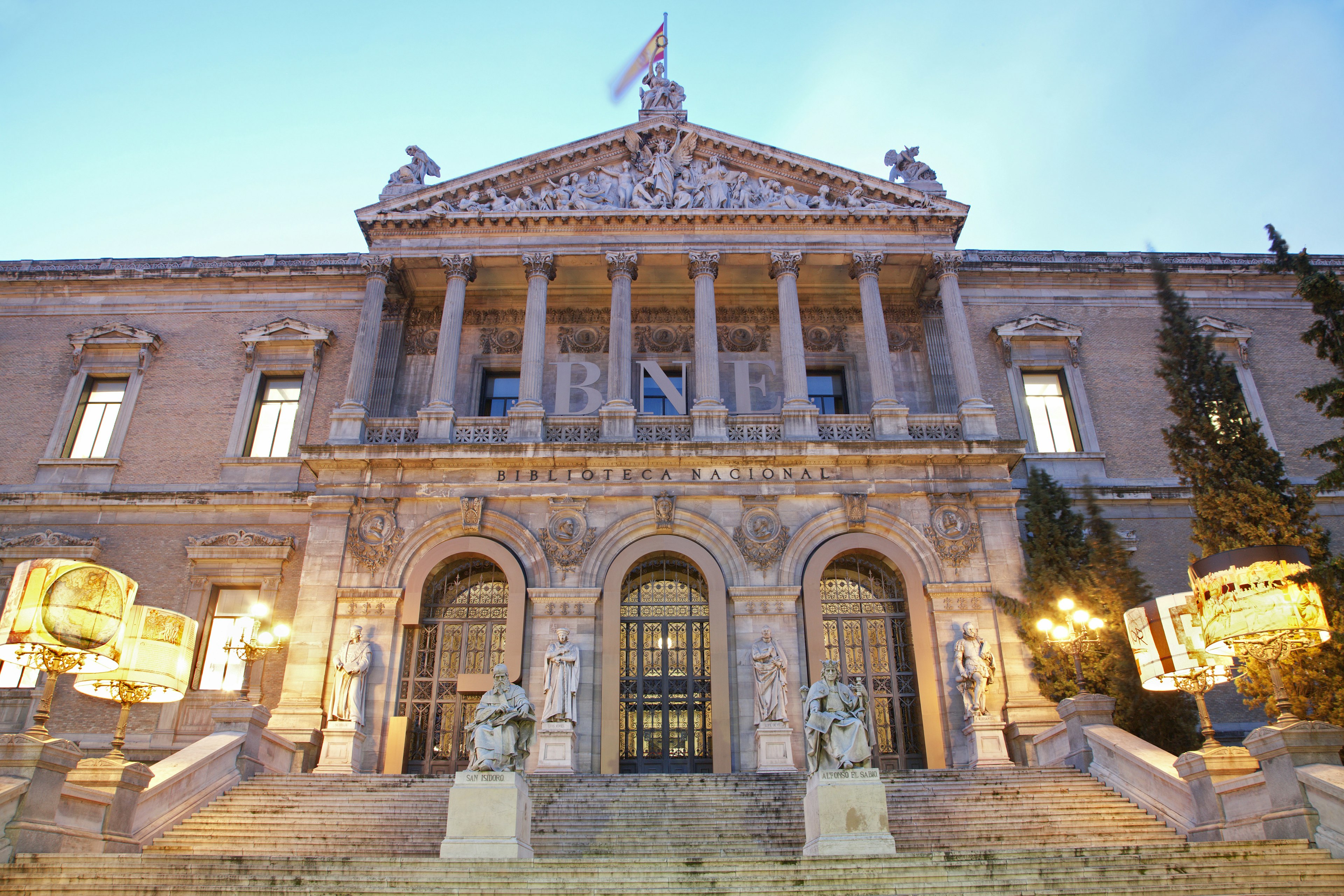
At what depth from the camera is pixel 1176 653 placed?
1360 cm

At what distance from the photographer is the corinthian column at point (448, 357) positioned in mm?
22219

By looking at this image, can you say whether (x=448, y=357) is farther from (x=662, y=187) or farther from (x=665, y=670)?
(x=665, y=670)

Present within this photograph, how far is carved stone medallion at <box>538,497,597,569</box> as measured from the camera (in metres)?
20.9

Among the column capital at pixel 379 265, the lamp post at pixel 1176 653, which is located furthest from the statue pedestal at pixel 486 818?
the column capital at pixel 379 265

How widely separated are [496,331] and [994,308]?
13691mm

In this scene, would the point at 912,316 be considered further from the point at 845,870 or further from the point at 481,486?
the point at 845,870

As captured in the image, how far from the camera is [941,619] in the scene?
20.4 metres

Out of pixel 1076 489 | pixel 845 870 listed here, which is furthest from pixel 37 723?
pixel 1076 489

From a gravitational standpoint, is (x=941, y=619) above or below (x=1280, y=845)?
above

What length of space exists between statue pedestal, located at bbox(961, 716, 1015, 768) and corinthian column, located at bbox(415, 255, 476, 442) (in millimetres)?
12797

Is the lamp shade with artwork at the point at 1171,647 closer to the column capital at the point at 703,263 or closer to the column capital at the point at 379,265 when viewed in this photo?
the column capital at the point at 703,263

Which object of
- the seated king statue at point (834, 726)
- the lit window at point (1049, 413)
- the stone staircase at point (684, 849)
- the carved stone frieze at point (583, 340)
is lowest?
the stone staircase at point (684, 849)

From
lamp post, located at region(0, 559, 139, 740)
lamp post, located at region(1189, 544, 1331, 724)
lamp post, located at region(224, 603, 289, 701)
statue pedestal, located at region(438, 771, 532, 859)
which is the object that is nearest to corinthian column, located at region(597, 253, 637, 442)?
lamp post, located at region(224, 603, 289, 701)

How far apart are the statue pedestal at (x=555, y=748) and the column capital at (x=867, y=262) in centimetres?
1313
